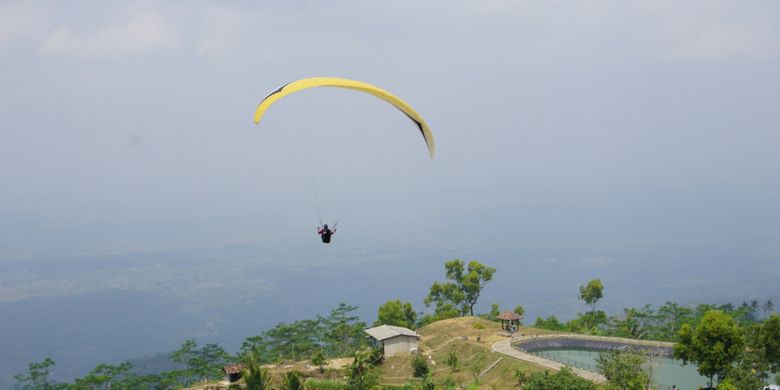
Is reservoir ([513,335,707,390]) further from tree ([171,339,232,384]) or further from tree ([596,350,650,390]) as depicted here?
tree ([171,339,232,384])

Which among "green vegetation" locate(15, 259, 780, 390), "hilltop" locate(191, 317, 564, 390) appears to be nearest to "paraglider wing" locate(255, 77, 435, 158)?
"green vegetation" locate(15, 259, 780, 390)

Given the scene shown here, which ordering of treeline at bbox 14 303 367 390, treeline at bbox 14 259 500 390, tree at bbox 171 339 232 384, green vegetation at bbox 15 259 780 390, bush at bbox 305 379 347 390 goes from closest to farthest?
1. green vegetation at bbox 15 259 780 390
2. bush at bbox 305 379 347 390
3. tree at bbox 171 339 232 384
4. treeline at bbox 14 303 367 390
5. treeline at bbox 14 259 500 390

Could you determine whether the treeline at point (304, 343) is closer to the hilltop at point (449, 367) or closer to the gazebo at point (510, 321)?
the hilltop at point (449, 367)

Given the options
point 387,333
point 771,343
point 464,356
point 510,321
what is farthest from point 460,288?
point 771,343

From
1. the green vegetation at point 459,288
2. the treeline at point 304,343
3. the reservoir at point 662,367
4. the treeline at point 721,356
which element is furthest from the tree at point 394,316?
the treeline at point 721,356

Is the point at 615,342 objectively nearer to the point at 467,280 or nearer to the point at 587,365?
the point at 587,365

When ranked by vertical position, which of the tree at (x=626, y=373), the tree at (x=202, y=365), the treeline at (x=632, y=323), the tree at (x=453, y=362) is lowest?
the tree at (x=202, y=365)

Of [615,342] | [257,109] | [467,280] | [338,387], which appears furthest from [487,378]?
[467,280]
